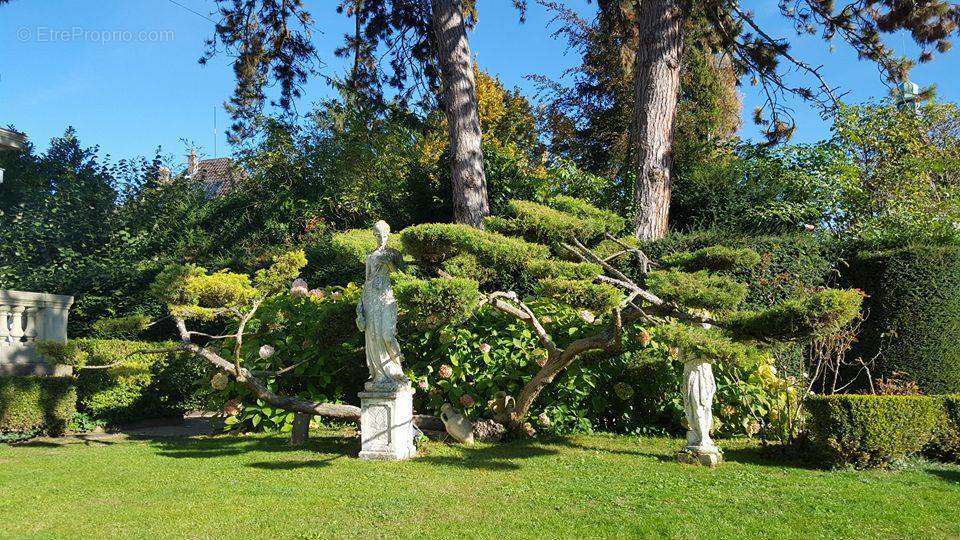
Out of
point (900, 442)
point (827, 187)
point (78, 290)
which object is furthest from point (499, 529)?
point (78, 290)

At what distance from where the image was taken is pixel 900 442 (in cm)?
622

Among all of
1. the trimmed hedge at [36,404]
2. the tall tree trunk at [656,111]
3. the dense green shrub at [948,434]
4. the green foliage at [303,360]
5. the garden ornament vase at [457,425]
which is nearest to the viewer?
the dense green shrub at [948,434]

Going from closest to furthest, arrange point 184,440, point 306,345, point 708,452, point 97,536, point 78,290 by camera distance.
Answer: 1. point 97,536
2. point 708,452
3. point 184,440
4. point 306,345
5. point 78,290

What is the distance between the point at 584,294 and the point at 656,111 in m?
6.44

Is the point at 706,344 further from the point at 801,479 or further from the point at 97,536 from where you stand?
the point at 97,536

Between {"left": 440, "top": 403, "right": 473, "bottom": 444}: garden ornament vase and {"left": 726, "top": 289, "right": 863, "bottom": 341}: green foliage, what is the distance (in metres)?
3.14

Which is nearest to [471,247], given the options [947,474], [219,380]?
[219,380]

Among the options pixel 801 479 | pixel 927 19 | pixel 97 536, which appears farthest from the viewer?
pixel 927 19

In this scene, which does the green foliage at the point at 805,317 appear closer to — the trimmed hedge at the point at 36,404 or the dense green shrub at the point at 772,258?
the dense green shrub at the point at 772,258

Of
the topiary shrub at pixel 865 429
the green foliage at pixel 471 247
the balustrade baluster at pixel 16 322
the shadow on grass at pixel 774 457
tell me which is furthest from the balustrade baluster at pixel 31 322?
the topiary shrub at pixel 865 429

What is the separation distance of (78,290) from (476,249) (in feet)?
33.8

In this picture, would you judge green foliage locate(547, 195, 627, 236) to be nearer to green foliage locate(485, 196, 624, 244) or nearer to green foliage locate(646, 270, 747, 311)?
green foliage locate(485, 196, 624, 244)

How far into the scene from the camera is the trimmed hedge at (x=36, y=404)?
7766 mm

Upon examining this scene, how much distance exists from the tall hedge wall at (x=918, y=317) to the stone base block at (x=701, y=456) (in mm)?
4325
